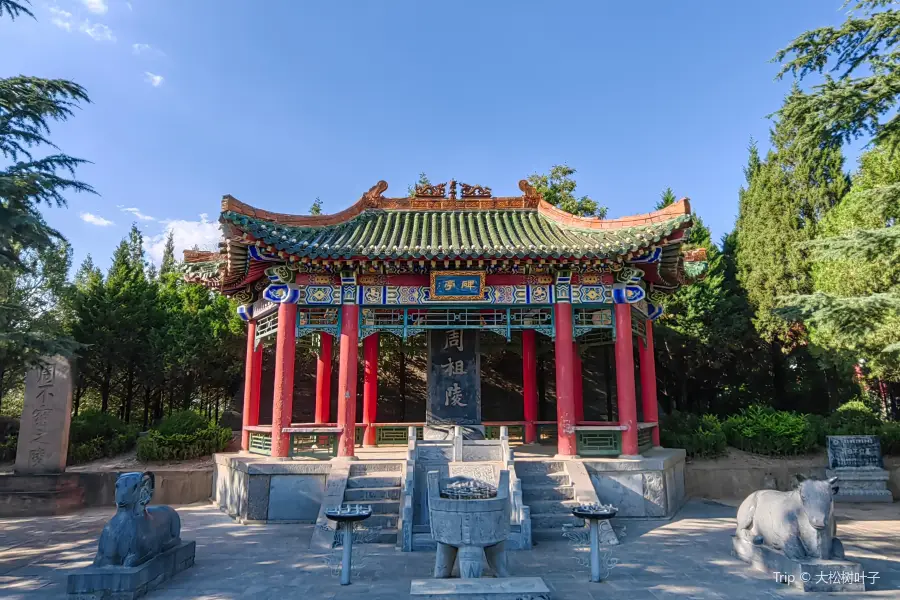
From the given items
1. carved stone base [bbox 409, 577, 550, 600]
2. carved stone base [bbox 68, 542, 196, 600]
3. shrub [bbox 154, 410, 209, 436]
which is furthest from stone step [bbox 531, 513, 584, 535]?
shrub [bbox 154, 410, 209, 436]

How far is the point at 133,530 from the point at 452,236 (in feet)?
27.9

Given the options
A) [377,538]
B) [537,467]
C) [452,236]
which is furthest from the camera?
[452,236]

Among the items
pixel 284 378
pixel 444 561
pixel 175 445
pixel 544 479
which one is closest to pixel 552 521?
pixel 544 479

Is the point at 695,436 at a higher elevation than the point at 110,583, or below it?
higher

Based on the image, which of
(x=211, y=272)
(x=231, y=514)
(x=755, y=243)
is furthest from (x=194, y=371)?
(x=755, y=243)

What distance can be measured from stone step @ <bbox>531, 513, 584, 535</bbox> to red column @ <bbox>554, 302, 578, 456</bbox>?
194cm

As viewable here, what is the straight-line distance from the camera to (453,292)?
11406 mm

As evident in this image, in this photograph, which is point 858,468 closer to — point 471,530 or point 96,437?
point 471,530

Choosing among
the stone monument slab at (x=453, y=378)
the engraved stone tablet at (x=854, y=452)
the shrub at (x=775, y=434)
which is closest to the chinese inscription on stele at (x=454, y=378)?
the stone monument slab at (x=453, y=378)

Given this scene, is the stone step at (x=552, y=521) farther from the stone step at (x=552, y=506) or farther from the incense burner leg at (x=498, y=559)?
the incense burner leg at (x=498, y=559)

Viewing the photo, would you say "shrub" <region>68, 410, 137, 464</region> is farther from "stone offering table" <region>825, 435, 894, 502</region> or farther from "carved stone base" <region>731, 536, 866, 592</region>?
"stone offering table" <region>825, 435, 894, 502</region>

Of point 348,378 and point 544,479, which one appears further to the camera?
point 348,378

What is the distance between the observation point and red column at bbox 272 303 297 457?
35.5 ft

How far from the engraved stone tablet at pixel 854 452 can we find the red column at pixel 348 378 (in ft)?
38.6
